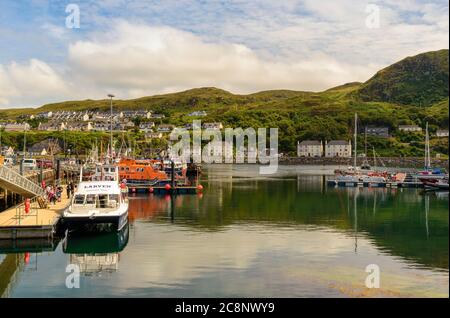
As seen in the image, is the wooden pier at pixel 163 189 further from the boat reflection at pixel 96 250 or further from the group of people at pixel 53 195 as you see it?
the boat reflection at pixel 96 250

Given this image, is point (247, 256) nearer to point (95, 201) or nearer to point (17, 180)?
point (95, 201)

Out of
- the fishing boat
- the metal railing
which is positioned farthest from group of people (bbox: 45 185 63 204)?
the fishing boat

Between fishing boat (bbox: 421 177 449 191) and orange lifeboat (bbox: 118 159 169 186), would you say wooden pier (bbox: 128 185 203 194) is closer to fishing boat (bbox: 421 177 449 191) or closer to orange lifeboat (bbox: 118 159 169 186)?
orange lifeboat (bbox: 118 159 169 186)

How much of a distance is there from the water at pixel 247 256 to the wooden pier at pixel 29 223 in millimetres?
902

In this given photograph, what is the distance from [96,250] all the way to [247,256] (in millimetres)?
9467

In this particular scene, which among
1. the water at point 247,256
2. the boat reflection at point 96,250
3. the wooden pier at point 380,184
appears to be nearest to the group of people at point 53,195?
the water at point 247,256

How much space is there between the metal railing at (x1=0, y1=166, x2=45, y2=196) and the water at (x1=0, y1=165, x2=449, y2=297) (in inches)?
323

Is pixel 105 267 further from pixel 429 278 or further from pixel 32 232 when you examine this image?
pixel 429 278

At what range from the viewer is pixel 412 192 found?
76688mm

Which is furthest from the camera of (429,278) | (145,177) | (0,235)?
(145,177)

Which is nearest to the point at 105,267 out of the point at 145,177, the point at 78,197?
the point at 78,197

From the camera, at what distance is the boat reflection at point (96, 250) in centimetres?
2874
